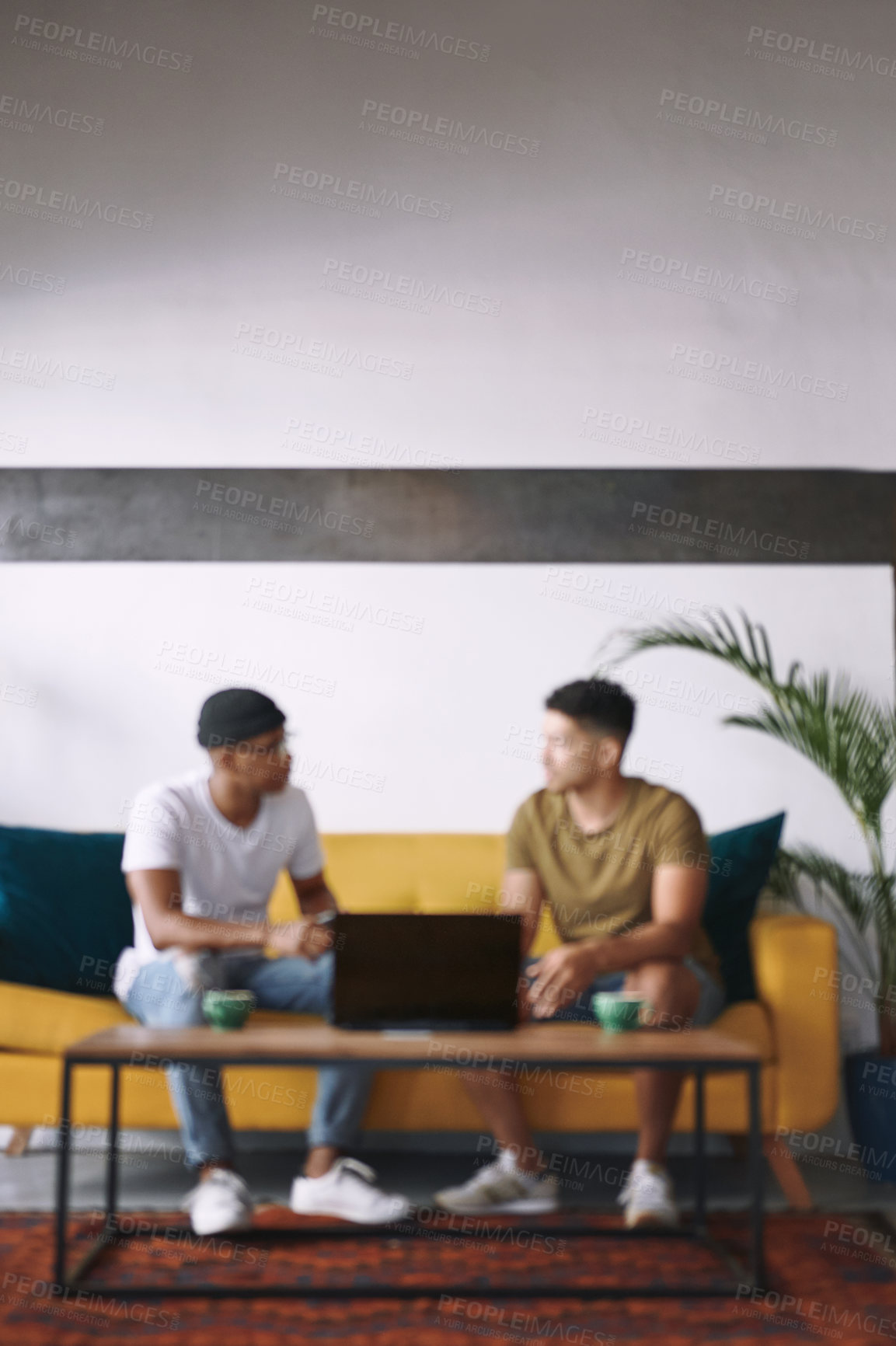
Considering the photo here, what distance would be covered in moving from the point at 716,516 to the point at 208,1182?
7.77 feet

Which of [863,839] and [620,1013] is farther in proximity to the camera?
[863,839]

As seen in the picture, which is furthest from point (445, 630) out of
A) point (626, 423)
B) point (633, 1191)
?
point (633, 1191)

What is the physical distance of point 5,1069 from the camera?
8.79 ft

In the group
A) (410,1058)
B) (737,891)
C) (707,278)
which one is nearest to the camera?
(410,1058)

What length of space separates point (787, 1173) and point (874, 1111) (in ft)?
1.40

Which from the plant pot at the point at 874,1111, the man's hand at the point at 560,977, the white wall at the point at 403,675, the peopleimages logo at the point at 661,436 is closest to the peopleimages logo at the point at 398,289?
the peopleimages logo at the point at 661,436

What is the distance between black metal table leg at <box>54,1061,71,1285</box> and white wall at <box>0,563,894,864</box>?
175 centimetres

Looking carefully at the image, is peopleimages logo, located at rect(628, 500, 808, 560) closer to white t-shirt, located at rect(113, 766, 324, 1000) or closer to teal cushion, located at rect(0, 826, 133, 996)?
white t-shirt, located at rect(113, 766, 324, 1000)

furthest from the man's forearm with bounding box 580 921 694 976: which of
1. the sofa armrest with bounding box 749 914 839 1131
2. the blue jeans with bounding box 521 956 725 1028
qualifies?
the sofa armrest with bounding box 749 914 839 1131

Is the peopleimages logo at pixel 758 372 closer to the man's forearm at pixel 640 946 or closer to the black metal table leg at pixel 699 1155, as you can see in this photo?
the man's forearm at pixel 640 946

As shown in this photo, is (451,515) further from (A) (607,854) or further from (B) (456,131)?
(A) (607,854)

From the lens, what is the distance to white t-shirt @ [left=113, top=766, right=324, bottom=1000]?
2559 mm

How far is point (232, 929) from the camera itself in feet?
8.12

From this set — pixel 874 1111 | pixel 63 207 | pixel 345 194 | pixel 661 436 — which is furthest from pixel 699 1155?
pixel 63 207
